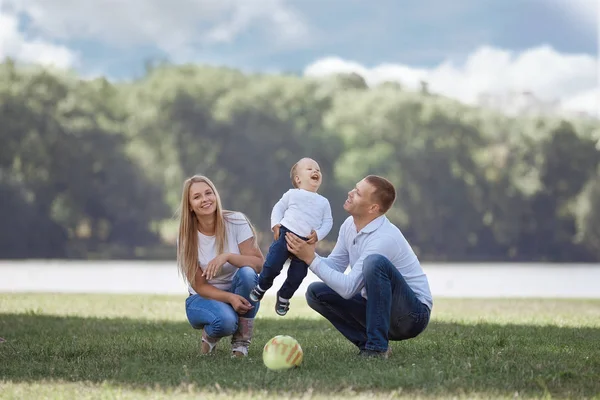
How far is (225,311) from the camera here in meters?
7.35

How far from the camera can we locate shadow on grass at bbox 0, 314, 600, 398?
20.2 ft

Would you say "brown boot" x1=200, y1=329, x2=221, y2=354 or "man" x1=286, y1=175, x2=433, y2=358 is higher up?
"man" x1=286, y1=175, x2=433, y2=358

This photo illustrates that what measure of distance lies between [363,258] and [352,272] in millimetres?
136

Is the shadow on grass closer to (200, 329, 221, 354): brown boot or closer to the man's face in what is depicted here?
(200, 329, 221, 354): brown boot

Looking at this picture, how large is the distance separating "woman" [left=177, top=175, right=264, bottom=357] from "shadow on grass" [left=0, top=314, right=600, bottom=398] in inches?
11.1

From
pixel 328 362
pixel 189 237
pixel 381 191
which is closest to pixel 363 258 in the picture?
pixel 381 191

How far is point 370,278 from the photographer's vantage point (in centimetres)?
691

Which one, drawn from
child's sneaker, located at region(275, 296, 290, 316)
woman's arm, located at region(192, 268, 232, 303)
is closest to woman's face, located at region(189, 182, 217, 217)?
woman's arm, located at region(192, 268, 232, 303)

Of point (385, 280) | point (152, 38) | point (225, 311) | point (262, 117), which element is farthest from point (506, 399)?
point (152, 38)

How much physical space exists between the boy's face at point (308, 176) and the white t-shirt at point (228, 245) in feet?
2.20

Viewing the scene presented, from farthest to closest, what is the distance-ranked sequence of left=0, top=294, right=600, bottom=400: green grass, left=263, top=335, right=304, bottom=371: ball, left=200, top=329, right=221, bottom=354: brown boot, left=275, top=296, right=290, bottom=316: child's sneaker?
left=200, top=329, right=221, bottom=354: brown boot, left=275, top=296, right=290, bottom=316: child's sneaker, left=263, top=335, right=304, bottom=371: ball, left=0, top=294, right=600, bottom=400: green grass

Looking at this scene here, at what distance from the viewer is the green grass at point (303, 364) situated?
5969 mm

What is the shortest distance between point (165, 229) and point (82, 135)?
Answer: 7361 mm

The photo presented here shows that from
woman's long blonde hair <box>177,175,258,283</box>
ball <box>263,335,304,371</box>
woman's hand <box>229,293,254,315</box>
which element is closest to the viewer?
ball <box>263,335,304,371</box>
